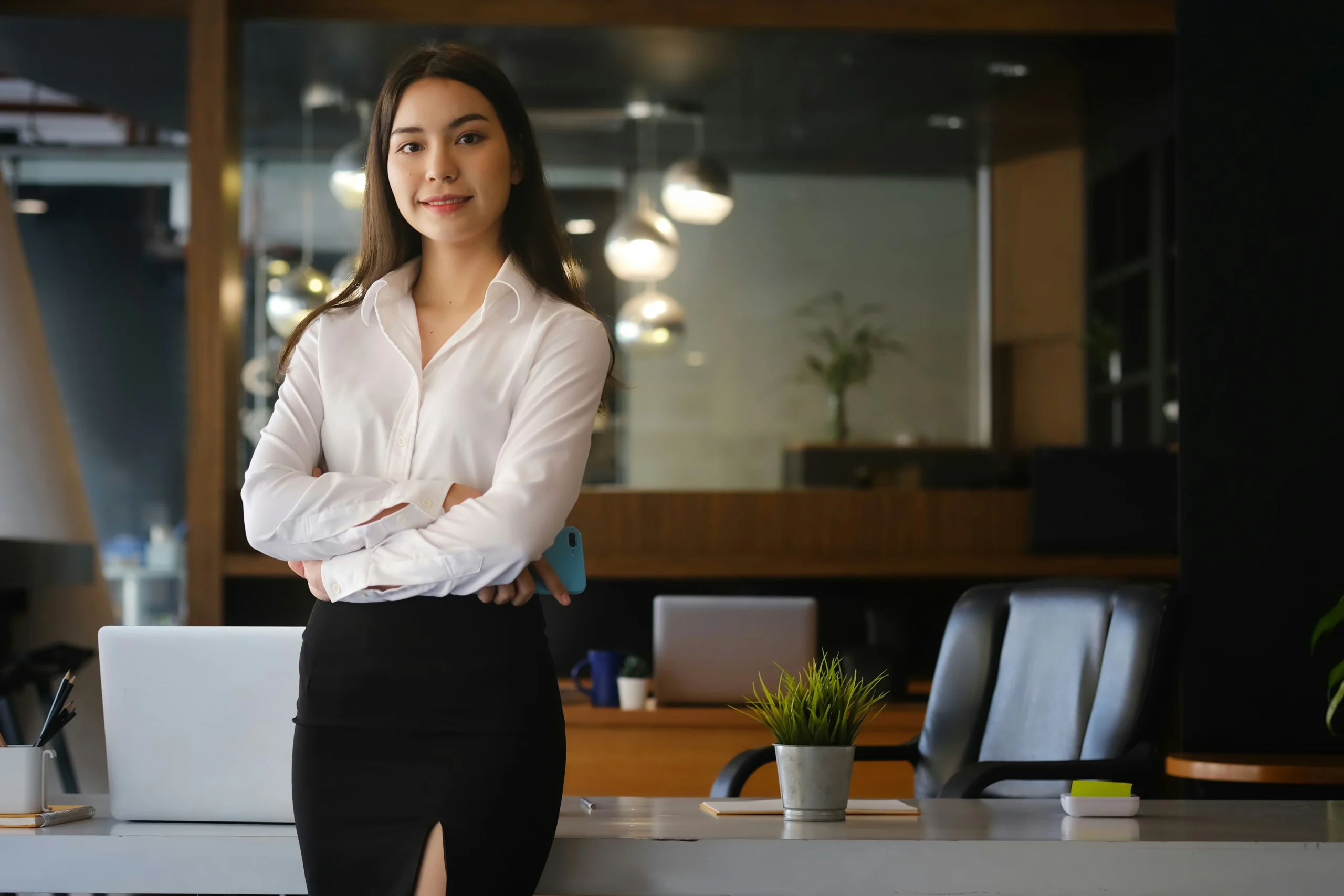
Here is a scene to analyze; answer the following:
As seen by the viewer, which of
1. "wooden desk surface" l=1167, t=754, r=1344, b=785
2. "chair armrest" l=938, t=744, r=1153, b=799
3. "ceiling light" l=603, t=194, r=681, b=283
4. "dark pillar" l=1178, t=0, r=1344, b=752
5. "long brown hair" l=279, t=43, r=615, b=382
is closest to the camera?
"long brown hair" l=279, t=43, r=615, b=382

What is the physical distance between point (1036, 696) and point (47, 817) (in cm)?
167

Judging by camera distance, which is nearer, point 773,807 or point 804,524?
point 773,807

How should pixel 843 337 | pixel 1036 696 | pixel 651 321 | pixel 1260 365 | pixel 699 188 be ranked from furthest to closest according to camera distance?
pixel 843 337 → pixel 651 321 → pixel 699 188 → pixel 1260 365 → pixel 1036 696

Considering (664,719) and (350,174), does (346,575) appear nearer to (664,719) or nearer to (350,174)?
(664,719)

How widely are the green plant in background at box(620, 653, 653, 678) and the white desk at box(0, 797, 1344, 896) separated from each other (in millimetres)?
2188

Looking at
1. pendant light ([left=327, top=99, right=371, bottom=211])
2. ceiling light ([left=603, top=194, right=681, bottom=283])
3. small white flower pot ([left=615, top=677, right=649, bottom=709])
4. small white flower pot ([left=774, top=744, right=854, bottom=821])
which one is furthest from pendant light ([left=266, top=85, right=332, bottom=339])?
small white flower pot ([left=774, top=744, right=854, bottom=821])

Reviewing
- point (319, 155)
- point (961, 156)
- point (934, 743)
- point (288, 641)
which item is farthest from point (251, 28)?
point (288, 641)

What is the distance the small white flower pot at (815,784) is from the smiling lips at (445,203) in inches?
28.0

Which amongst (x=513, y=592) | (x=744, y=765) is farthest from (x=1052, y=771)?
(x=513, y=592)

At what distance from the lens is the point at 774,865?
141 centimetres

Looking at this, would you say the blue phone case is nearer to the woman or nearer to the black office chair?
the woman

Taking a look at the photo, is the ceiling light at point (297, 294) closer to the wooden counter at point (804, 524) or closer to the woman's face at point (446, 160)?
the wooden counter at point (804, 524)

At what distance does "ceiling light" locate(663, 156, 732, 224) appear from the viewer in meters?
6.59

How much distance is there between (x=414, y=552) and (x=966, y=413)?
29.2 feet
